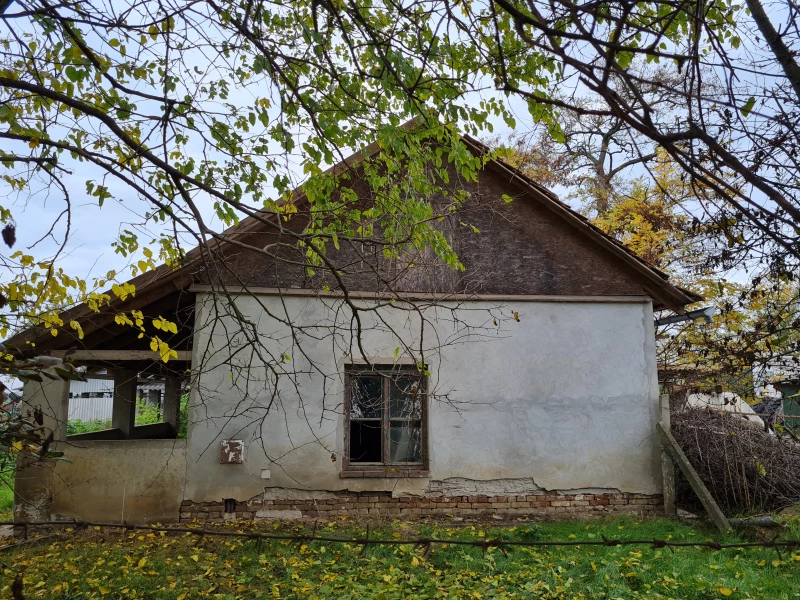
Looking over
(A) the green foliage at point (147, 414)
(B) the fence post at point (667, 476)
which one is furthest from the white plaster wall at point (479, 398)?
(A) the green foliage at point (147, 414)

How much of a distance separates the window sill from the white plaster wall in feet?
0.33

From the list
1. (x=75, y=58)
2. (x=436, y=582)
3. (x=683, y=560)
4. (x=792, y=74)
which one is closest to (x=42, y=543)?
(x=436, y=582)

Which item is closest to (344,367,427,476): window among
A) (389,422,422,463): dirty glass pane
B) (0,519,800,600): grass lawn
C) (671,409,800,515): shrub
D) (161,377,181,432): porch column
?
(389,422,422,463): dirty glass pane

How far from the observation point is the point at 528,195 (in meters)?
9.31

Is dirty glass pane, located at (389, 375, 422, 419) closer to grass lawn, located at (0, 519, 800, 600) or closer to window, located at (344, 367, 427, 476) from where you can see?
window, located at (344, 367, 427, 476)

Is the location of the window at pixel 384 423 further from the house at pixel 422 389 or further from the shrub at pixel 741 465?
the shrub at pixel 741 465

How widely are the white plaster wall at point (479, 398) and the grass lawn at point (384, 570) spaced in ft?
3.44

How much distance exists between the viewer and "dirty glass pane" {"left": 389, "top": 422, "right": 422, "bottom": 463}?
28.6 feet

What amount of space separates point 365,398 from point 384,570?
2.83m

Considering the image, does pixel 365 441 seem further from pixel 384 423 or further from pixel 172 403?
pixel 172 403

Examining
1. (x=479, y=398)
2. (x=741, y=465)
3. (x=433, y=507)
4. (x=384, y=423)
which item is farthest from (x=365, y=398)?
(x=741, y=465)

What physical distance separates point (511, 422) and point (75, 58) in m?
6.91

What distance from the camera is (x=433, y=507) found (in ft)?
27.8

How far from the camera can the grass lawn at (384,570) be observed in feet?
18.3
